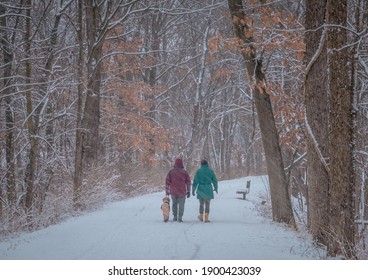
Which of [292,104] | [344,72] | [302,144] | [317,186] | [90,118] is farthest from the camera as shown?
[90,118]

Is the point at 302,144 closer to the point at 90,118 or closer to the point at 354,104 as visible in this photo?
the point at 354,104

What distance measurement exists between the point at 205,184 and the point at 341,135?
521 cm

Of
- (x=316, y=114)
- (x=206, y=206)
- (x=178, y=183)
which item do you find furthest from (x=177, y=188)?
(x=316, y=114)

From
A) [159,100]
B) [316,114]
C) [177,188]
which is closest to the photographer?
[316,114]

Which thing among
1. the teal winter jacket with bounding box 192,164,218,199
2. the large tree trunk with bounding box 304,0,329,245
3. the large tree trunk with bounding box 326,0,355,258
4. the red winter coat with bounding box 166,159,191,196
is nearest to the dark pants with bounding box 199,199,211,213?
the teal winter jacket with bounding box 192,164,218,199

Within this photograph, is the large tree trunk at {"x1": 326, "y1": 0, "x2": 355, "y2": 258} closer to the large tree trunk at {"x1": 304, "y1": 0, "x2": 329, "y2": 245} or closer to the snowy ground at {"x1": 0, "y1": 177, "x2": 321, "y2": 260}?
the snowy ground at {"x1": 0, "y1": 177, "x2": 321, "y2": 260}

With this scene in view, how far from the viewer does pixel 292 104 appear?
36.7ft

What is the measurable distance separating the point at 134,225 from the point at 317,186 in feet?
13.6

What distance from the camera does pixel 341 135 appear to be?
677 cm

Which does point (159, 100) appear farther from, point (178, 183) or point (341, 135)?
point (341, 135)

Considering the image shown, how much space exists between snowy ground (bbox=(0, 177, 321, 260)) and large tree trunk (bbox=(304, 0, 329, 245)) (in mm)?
693

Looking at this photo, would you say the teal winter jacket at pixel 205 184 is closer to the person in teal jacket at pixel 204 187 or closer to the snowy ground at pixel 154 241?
the person in teal jacket at pixel 204 187

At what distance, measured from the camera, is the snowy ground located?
266 inches

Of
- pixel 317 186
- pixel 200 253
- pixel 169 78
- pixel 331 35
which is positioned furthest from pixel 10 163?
pixel 169 78
